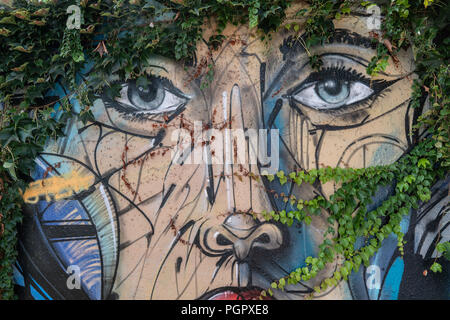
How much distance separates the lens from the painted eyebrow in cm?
295

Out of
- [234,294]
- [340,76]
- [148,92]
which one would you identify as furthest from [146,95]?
[234,294]

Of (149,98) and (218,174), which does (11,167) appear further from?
(218,174)

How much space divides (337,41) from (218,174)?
5.71 ft

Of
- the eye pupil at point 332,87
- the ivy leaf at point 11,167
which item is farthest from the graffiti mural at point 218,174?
the ivy leaf at point 11,167

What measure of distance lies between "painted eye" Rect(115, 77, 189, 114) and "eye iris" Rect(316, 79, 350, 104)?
51.9 inches

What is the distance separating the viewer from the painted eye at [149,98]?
2.97 metres

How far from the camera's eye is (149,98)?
117 inches

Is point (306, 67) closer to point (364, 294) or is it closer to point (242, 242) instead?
point (242, 242)

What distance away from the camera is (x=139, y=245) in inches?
117

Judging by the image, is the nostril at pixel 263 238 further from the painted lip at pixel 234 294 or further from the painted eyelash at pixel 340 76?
the painted eyelash at pixel 340 76

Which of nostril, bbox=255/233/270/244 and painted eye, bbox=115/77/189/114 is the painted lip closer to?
nostril, bbox=255/233/270/244

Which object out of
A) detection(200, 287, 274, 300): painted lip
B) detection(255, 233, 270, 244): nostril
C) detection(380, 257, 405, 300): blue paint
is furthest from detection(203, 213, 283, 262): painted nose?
detection(380, 257, 405, 300): blue paint
